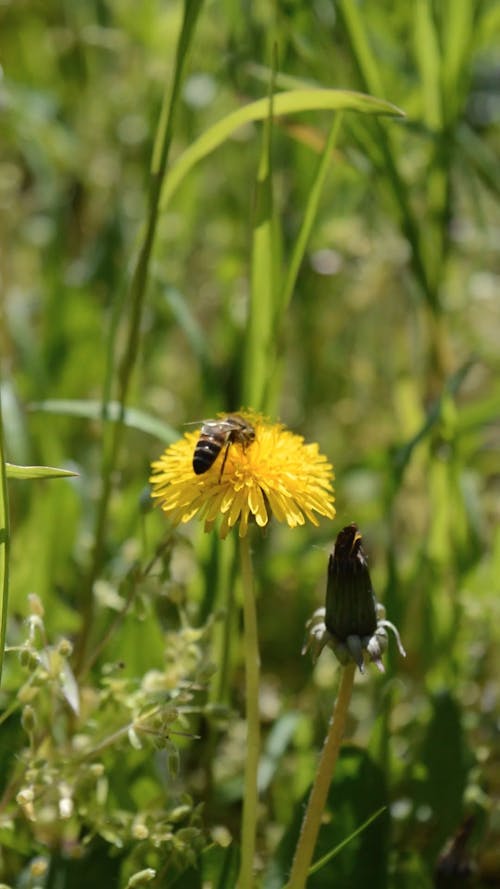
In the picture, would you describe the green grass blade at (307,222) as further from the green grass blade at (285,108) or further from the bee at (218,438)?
the bee at (218,438)

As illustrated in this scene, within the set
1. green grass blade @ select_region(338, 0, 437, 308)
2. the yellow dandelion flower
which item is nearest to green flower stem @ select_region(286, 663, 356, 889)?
the yellow dandelion flower

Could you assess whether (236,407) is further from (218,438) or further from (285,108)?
(218,438)

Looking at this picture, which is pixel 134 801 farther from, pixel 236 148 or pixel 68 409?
pixel 236 148

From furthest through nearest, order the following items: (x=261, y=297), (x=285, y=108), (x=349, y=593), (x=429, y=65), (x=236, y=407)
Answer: (x=236, y=407)
(x=429, y=65)
(x=261, y=297)
(x=285, y=108)
(x=349, y=593)

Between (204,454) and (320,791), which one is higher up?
(204,454)

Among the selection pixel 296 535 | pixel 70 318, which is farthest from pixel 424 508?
pixel 70 318

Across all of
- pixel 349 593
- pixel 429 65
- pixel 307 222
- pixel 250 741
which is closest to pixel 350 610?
pixel 349 593

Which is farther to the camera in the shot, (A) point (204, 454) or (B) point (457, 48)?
(B) point (457, 48)
